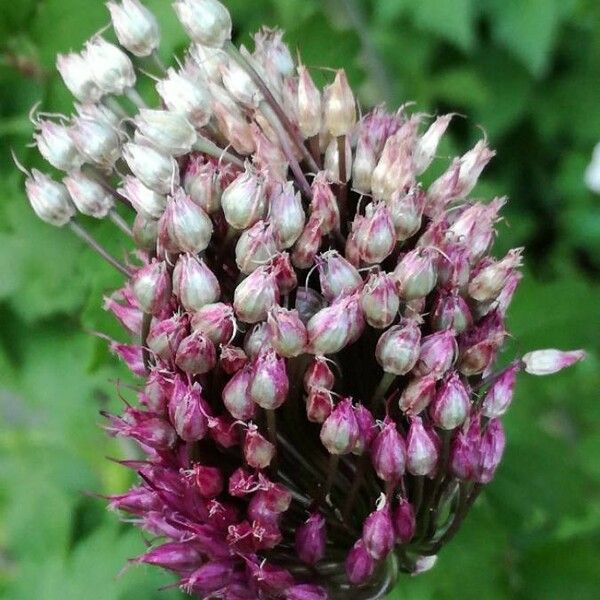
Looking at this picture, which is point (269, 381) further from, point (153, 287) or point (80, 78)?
point (80, 78)

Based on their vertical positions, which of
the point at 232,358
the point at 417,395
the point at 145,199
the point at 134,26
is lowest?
the point at 417,395

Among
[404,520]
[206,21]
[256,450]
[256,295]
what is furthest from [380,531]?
[206,21]

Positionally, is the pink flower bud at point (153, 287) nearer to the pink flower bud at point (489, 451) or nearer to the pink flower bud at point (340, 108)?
the pink flower bud at point (340, 108)

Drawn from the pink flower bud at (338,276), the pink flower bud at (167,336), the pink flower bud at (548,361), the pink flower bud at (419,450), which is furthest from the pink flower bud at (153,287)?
the pink flower bud at (548,361)

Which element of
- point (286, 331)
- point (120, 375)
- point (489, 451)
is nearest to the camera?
point (286, 331)

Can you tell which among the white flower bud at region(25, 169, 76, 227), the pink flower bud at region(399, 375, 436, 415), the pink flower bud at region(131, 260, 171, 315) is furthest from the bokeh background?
the pink flower bud at region(399, 375, 436, 415)

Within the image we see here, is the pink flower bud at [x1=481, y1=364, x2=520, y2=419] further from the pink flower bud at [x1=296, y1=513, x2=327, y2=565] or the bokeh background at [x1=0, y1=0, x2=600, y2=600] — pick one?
the bokeh background at [x1=0, y1=0, x2=600, y2=600]
